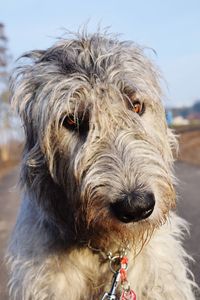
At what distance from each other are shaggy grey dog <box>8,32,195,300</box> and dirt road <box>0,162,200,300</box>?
622 millimetres

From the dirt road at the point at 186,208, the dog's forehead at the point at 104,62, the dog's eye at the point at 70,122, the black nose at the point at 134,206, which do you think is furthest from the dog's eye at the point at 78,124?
the dirt road at the point at 186,208

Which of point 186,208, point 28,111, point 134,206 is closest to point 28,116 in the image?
point 28,111

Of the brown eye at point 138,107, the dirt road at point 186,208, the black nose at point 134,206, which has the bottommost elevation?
the dirt road at point 186,208

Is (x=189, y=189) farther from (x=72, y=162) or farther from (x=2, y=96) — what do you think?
(x=2, y=96)

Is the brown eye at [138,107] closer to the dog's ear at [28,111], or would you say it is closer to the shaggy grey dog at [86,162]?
the shaggy grey dog at [86,162]

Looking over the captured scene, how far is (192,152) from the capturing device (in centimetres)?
2466

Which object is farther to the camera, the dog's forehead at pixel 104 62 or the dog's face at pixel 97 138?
the dog's forehead at pixel 104 62

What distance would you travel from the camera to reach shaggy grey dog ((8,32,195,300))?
4.14 meters

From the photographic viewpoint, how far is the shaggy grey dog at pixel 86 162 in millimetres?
4141

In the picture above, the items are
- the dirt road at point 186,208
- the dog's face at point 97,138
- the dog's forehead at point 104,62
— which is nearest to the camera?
the dog's face at point 97,138

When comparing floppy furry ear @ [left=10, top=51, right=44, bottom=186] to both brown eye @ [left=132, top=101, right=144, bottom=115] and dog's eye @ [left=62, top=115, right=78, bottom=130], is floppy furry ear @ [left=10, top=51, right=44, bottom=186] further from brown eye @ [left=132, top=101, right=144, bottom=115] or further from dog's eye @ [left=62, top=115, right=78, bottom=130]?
brown eye @ [left=132, top=101, right=144, bottom=115]

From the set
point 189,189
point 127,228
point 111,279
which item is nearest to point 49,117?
point 127,228

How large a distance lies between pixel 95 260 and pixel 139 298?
17.1 inches

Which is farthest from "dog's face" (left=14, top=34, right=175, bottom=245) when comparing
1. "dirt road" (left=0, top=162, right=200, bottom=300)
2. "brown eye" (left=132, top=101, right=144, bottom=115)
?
"dirt road" (left=0, top=162, right=200, bottom=300)
